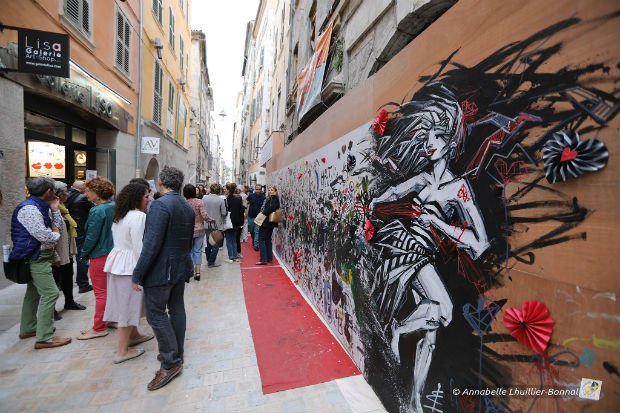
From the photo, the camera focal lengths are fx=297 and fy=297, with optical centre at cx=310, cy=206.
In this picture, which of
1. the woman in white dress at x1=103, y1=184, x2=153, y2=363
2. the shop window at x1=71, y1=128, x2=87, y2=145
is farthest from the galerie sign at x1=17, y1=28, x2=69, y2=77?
the woman in white dress at x1=103, y1=184, x2=153, y2=363

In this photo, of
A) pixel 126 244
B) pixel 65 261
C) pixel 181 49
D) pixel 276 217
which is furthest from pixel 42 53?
pixel 181 49

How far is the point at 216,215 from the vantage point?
21.9ft

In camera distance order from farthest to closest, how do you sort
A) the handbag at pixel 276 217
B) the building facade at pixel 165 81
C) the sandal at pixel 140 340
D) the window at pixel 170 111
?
the window at pixel 170 111
the building facade at pixel 165 81
the handbag at pixel 276 217
the sandal at pixel 140 340

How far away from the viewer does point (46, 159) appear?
7223 millimetres

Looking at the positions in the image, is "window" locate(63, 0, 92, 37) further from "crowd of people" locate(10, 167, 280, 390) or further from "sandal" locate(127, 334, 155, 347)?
"sandal" locate(127, 334, 155, 347)

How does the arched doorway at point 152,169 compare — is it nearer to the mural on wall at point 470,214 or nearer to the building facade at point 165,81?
the building facade at point 165,81

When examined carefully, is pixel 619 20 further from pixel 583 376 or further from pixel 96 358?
pixel 96 358

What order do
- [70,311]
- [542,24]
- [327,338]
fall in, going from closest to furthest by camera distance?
[542,24] < [327,338] < [70,311]

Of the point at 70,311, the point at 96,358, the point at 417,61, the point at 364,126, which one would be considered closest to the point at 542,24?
the point at 417,61

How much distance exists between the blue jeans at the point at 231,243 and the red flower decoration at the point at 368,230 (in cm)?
548

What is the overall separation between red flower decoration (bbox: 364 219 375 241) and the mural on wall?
0.02 metres

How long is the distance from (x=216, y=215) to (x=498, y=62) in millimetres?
6128

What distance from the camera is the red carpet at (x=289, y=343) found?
288 cm

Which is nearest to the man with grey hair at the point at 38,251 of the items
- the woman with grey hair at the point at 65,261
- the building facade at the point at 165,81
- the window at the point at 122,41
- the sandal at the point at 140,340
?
the woman with grey hair at the point at 65,261
